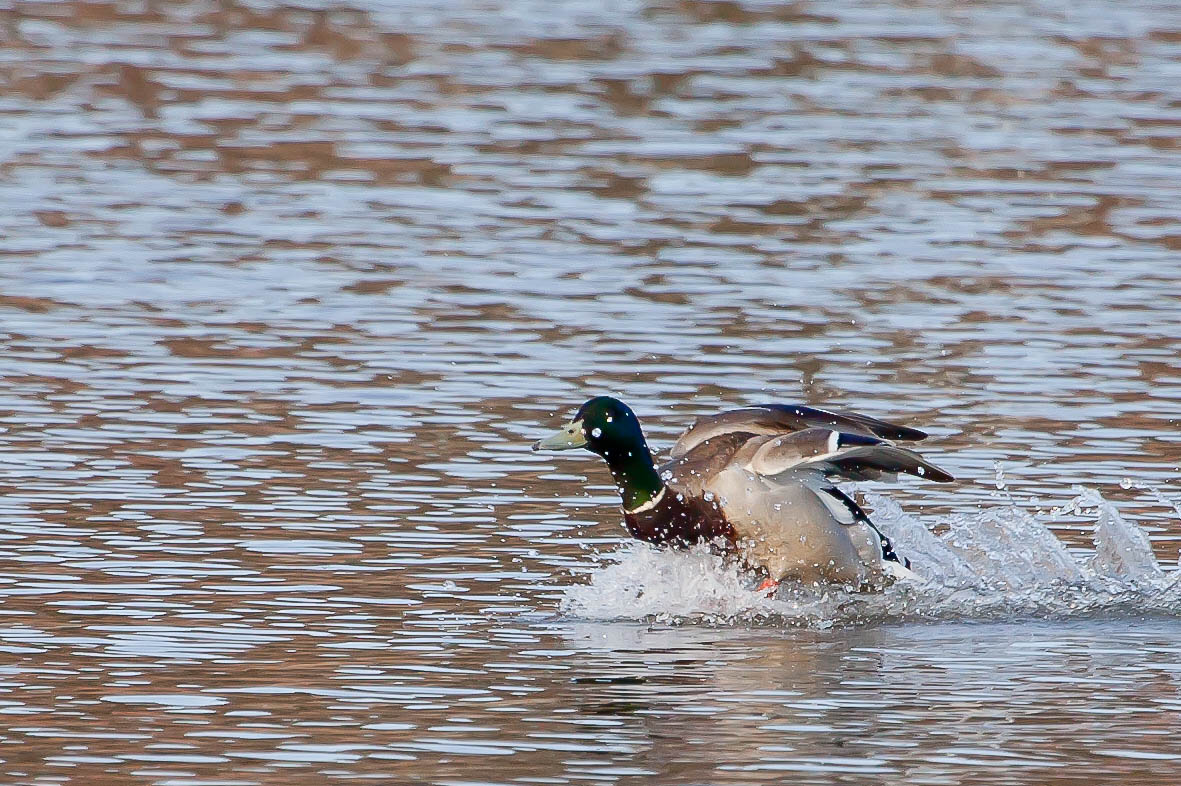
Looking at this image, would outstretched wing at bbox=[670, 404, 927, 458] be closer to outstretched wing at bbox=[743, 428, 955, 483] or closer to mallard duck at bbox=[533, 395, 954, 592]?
mallard duck at bbox=[533, 395, 954, 592]

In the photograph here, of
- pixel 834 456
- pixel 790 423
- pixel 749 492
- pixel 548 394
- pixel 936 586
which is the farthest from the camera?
pixel 548 394

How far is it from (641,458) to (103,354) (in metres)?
5.48

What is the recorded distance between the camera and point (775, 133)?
24125 mm

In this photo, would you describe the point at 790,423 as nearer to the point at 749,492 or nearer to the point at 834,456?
the point at 749,492

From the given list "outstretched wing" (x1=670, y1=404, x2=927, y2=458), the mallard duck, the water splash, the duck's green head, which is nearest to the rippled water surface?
the water splash

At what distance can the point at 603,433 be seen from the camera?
33.3 ft

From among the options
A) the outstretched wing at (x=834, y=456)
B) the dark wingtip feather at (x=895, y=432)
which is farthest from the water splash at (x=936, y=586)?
the dark wingtip feather at (x=895, y=432)

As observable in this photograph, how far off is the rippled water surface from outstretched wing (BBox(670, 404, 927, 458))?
22.3 inches

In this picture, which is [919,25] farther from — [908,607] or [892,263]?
[908,607]

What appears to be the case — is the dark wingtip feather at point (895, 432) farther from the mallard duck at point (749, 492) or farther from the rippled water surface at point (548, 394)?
the rippled water surface at point (548, 394)

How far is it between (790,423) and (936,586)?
0.86 metres

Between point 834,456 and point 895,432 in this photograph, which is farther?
point 895,432

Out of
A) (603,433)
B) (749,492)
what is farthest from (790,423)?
(603,433)

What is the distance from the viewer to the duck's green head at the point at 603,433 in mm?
10125
